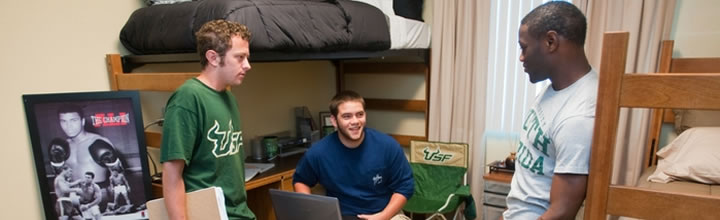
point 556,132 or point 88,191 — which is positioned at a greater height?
point 556,132

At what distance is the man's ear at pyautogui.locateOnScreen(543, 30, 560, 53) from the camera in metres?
0.99

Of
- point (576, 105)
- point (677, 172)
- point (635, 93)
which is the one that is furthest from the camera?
point (677, 172)

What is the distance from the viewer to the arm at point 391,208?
1.78 metres

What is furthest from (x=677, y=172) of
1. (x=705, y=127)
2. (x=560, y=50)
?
(x=560, y=50)

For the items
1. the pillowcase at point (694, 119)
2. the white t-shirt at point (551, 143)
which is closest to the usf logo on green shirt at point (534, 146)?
the white t-shirt at point (551, 143)

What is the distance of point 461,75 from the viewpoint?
9.33 feet

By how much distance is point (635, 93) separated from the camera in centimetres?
84

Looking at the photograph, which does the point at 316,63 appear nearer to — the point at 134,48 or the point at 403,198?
the point at 134,48

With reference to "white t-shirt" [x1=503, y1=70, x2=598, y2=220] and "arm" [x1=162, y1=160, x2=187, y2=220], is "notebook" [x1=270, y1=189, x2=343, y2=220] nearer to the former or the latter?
"arm" [x1=162, y1=160, x2=187, y2=220]

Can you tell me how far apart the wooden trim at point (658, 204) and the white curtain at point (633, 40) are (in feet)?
5.43

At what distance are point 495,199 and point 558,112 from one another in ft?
5.88

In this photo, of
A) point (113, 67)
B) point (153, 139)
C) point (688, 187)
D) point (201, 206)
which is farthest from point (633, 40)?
point (113, 67)

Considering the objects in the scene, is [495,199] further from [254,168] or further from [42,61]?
[42,61]

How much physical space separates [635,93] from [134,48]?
2048 mm
